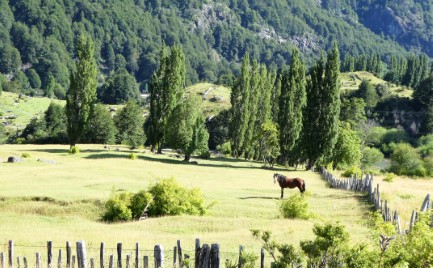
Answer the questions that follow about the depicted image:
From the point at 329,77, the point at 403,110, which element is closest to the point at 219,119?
the point at 403,110

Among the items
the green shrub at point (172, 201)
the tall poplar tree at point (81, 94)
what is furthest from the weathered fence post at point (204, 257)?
the tall poplar tree at point (81, 94)

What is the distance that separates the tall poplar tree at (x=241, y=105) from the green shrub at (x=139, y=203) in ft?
178

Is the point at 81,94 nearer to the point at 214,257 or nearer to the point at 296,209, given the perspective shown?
the point at 296,209

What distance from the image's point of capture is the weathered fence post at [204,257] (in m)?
13.8

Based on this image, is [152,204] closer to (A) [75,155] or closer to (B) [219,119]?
(A) [75,155]

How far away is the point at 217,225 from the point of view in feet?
84.2

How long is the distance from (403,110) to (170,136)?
96202 mm

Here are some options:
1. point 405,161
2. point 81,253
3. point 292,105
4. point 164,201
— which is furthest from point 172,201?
point 405,161

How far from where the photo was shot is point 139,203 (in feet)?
99.2

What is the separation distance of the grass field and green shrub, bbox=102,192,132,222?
2.76ft

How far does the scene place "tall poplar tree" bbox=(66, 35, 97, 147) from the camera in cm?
7125

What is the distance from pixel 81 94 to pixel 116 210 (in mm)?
45686

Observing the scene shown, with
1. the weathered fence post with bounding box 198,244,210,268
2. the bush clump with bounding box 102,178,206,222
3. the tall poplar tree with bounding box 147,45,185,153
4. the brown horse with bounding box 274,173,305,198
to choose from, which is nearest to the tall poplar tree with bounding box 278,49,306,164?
the tall poplar tree with bounding box 147,45,185,153

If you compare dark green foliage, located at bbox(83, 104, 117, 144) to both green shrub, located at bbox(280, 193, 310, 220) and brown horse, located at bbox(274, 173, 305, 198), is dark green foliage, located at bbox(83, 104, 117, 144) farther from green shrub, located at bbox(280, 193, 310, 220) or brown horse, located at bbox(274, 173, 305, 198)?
green shrub, located at bbox(280, 193, 310, 220)
